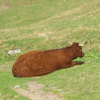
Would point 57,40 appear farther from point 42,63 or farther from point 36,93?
point 36,93

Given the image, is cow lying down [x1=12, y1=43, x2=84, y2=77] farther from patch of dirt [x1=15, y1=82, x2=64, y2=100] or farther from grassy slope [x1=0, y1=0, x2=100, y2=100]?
patch of dirt [x1=15, y1=82, x2=64, y2=100]

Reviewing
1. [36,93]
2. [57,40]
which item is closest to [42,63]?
[36,93]

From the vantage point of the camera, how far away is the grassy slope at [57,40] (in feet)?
35.1

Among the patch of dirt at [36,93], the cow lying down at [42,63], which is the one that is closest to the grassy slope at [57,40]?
the patch of dirt at [36,93]

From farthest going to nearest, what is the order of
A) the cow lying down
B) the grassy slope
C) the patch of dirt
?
the cow lying down < the grassy slope < the patch of dirt

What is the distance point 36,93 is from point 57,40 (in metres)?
13.0

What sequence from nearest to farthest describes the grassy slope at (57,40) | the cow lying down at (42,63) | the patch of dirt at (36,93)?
1. the patch of dirt at (36,93)
2. the grassy slope at (57,40)
3. the cow lying down at (42,63)

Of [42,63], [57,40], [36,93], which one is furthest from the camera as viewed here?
[57,40]

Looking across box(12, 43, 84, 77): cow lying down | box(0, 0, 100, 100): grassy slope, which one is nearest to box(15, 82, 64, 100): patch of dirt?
box(0, 0, 100, 100): grassy slope

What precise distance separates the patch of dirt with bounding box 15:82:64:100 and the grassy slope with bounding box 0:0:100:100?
253 mm

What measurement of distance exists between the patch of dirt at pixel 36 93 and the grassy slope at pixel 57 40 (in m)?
0.25

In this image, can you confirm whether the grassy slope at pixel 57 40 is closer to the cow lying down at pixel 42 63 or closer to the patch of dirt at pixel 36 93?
the patch of dirt at pixel 36 93

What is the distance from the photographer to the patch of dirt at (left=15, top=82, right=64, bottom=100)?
1019 cm

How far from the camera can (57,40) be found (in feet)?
77.4
